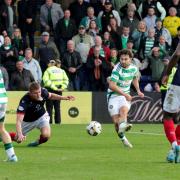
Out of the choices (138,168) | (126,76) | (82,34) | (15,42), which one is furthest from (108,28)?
(138,168)

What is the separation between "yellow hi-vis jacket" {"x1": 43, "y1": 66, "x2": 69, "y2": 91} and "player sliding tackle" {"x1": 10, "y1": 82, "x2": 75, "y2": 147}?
9219mm

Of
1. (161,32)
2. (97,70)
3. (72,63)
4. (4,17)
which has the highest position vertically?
(4,17)

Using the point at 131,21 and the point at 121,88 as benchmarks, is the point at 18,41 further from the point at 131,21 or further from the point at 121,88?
the point at 121,88

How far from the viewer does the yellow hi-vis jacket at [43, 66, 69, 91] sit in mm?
27594

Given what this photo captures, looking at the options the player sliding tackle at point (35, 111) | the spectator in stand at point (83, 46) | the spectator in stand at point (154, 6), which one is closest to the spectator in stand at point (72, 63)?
the spectator in stand at point (83, 46)

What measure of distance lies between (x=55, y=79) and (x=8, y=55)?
199 cm

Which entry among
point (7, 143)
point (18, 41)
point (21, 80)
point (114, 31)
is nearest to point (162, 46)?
point (114, 31)

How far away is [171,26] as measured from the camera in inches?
1243

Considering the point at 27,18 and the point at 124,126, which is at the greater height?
the point at 27,18

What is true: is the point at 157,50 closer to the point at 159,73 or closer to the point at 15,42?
A: the point at 159,73

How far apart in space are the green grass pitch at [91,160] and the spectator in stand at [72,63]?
278 inches

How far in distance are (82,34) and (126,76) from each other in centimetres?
1099

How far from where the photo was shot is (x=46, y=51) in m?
29.0

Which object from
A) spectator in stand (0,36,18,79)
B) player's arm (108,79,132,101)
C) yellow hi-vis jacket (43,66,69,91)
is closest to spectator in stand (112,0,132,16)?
spectator in stand (0,36,18,79)
